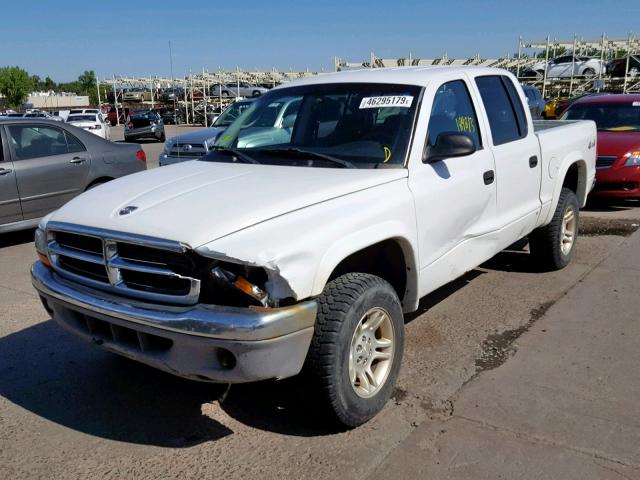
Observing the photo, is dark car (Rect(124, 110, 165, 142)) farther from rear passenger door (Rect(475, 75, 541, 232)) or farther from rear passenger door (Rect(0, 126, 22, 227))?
rear passenger door (Rect(475, 75, 541, 232))

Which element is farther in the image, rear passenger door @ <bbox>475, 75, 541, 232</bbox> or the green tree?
the green tree

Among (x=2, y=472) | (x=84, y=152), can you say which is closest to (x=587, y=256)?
(x=2, y=472)

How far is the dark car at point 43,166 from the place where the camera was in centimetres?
753

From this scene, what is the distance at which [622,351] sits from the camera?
4246 millimetres

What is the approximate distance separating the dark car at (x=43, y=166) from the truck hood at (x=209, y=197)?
4.24m

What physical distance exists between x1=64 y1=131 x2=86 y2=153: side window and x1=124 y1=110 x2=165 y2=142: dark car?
20.8 m

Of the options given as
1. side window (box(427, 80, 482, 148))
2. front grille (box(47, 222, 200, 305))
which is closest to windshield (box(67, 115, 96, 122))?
side window (box(427, 80, 482, 148))

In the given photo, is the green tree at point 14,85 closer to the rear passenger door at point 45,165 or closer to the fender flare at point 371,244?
the rear passenger door at point 45,165

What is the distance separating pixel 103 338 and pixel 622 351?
334cm

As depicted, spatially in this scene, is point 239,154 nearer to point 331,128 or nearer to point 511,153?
point 331,128

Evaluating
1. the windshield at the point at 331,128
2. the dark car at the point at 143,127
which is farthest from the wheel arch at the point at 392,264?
the dark car at the point at 143,127

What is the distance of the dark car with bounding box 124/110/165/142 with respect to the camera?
28359 mm

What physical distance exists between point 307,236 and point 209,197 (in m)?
0.67

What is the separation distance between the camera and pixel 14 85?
3344 inches
